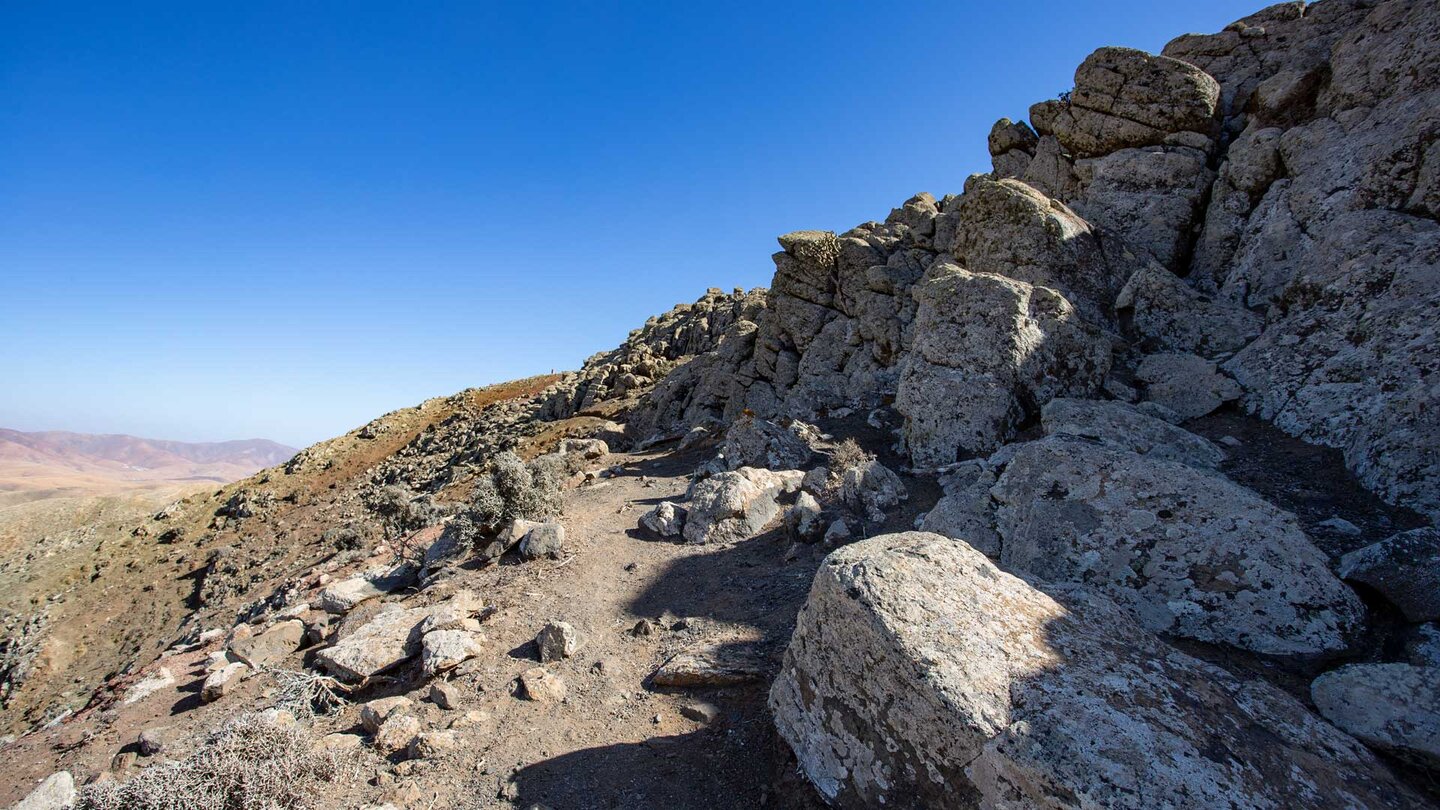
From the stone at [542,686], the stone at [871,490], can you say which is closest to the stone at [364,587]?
the stone at [542,686]

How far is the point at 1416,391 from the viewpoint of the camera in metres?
6.12

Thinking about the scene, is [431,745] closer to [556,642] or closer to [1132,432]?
[556,642]

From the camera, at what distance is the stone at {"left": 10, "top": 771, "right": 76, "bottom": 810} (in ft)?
16.2

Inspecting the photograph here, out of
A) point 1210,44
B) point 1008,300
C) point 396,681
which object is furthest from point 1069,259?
point 396,681

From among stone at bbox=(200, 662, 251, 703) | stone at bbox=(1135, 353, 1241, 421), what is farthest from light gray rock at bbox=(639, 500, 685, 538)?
stone at bbox=(1135, 353, 1241, 421)

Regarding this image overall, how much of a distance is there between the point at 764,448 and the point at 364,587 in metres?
7.71

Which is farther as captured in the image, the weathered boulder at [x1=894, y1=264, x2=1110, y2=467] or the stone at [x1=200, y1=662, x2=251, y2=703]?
the weathered boulder at [x1=894, y1=264, x2=1110, y2=467]

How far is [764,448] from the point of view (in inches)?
507

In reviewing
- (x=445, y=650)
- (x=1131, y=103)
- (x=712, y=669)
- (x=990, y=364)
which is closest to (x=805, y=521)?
(x=712, y=669)

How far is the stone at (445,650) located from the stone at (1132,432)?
7703 mm

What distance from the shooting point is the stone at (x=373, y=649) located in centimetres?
642

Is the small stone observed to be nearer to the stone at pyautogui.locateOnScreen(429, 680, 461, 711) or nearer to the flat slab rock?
the stone at pyautogui.locateOnScreen(429, 680, 461, 711)

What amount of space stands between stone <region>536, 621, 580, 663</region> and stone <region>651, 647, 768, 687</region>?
1.11m

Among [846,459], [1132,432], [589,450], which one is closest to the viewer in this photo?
[1132,432]
